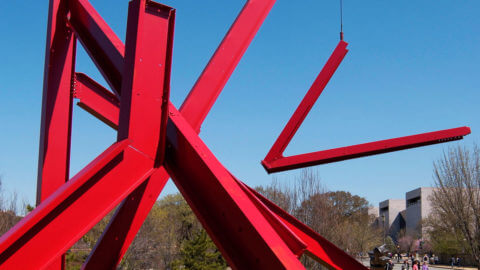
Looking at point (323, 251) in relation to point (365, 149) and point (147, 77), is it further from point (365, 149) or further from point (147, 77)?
point (147, 77)

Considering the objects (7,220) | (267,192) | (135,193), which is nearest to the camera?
(135,193)

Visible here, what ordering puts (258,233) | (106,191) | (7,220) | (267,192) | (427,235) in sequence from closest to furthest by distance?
1. (258,233)
2. (106,191)
3. (7,220)
4. (267,192)
5. (427,235)

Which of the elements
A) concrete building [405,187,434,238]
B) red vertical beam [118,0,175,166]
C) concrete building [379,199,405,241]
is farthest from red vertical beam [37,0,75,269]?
concrete building [379,199,405,241]

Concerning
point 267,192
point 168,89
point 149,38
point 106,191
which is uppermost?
point 267,192

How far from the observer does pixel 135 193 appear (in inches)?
153

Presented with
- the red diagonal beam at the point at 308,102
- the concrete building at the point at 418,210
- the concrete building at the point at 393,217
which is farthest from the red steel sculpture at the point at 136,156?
the concrete building at the point at 393,217

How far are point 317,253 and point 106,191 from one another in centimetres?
208

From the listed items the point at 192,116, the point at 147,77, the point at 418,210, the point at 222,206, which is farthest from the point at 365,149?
the point at 418,210

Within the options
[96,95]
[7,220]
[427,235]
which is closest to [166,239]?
[7,220]

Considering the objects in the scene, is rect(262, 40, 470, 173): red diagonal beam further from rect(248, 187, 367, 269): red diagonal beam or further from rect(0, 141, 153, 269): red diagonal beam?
rect(0, 141, 153, 269): red diagonal beam

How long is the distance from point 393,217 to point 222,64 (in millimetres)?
89718

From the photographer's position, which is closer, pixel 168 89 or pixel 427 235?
pixel 168 89

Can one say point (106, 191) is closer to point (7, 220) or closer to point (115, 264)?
point (115, 264)

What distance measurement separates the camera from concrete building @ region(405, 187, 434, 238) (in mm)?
67125
